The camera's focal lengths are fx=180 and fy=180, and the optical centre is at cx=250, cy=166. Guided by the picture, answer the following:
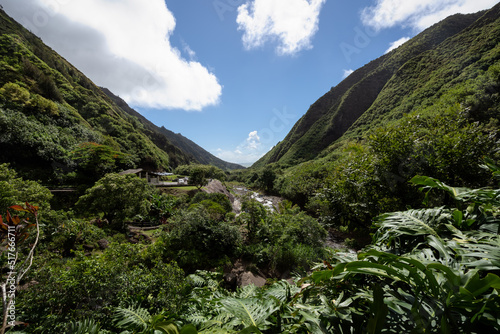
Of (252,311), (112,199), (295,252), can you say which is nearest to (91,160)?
(112,199)

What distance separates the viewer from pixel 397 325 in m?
0.74

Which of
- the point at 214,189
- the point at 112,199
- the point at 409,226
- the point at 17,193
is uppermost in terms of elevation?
the point at 17,193

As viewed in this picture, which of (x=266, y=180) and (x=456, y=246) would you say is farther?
(x=266, y=180)

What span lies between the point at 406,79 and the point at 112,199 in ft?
256

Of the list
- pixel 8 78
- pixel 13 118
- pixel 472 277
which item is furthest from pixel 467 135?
pixel 8 78

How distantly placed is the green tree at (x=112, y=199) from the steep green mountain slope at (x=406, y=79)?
168ft

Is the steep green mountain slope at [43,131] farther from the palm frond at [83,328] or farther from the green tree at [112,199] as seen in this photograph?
the palm frond at [83,328]

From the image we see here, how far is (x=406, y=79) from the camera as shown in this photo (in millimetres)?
55812

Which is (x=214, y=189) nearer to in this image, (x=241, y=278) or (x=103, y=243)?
(x=103, y=243)

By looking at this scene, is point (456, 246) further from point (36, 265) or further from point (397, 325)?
point (36, 265)

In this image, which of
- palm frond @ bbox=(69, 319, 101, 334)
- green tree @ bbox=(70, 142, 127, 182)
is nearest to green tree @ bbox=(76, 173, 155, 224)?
palm frond @ bbox=(69, 319, 101, 334)

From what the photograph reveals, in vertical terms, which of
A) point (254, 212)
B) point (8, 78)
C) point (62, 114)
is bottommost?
point (254, 212)

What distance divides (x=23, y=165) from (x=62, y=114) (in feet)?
43.1

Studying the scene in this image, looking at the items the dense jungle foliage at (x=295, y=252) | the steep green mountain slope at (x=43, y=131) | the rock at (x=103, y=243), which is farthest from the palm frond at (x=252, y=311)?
the steep green mountain slope at (x=43, y=131)
